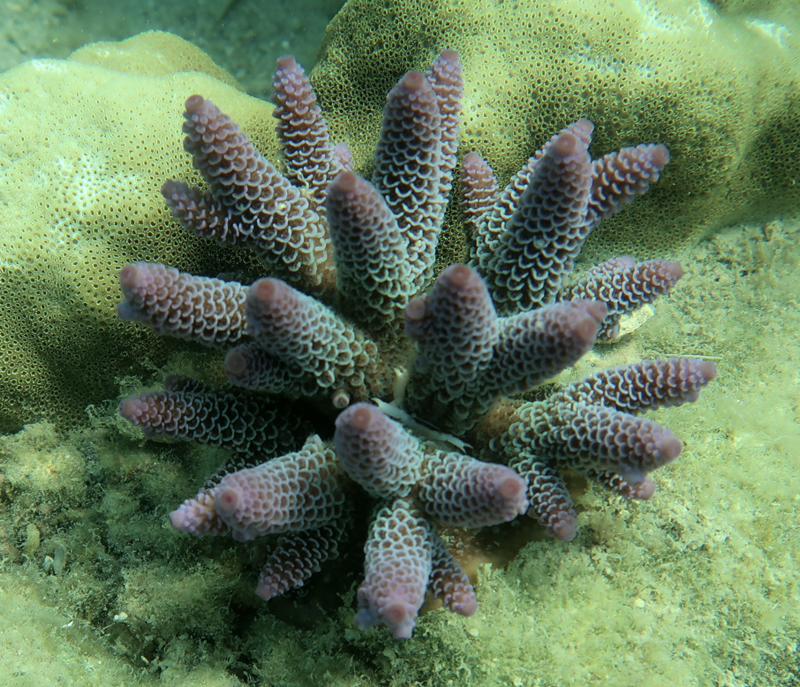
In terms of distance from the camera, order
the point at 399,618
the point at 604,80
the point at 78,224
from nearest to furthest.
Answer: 1. the point at 399,618
2. the point at 78,224
3. the point at 604,80

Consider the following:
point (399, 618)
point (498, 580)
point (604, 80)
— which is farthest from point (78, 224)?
point (604, 80)

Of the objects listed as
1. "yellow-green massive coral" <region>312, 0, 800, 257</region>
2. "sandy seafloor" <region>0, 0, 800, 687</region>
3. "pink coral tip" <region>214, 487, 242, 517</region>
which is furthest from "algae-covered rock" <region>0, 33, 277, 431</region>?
"pink coral tip" <region>214, 487, 242, 517</region>

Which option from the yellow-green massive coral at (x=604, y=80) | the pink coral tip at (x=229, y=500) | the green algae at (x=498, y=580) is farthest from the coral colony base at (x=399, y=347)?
the yellow-green massive coral at (x=604, y=80)

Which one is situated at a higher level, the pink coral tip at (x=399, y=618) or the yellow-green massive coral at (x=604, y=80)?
the yellow-green massive coral at (x=604, y=80)

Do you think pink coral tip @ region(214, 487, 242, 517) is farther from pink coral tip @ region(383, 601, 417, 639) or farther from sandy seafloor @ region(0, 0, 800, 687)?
sandy seafloor @ region(0, 0, 800, 687)

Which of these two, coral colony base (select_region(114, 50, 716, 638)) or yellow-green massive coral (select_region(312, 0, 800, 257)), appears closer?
coral colony base (select_region(114, 50, 716, 638))

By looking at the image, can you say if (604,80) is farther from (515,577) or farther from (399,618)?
(399,618)

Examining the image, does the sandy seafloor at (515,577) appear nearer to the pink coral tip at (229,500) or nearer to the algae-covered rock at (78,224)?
the algae-covered rock at (78,224)
